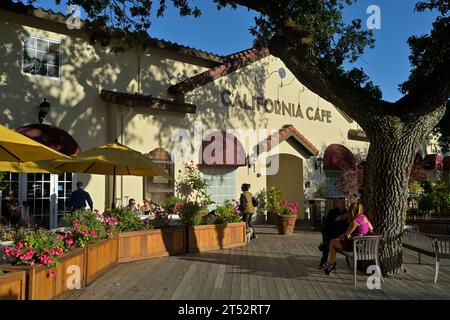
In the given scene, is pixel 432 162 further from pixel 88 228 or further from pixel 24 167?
pixel 24 167

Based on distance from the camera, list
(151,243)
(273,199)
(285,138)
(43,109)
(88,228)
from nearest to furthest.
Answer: (88,228), (151,243), (43,109), (273,199), (285,138)

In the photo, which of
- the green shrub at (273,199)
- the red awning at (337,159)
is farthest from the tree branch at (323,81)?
the red awning at (337,159)

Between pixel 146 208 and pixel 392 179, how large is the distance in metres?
7.52

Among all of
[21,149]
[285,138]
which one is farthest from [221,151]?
[21,149]

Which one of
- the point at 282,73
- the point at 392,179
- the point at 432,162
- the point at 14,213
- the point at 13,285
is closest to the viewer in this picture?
the point at 13,285

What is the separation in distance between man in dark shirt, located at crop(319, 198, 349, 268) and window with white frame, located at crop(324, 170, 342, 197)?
38.7 feet

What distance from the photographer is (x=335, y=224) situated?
8.23 metres

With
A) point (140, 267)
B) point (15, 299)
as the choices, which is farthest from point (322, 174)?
point (15, 299)

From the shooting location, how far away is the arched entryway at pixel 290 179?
18859mm

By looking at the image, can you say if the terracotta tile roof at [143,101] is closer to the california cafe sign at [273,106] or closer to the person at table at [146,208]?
the california cafe sign at [273,106]

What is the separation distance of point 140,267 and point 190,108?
7219mm

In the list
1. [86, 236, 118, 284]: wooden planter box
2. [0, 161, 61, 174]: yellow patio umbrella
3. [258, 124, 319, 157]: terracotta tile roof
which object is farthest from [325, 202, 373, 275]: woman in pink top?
[258, 124, 319, 157]: terracotta tile roof

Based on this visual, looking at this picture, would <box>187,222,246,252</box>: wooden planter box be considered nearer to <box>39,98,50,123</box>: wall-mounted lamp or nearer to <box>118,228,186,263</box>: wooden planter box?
<box>118,228,186,263</box>: wooden planter box

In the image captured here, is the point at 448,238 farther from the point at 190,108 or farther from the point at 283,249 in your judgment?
the point at 190,108
